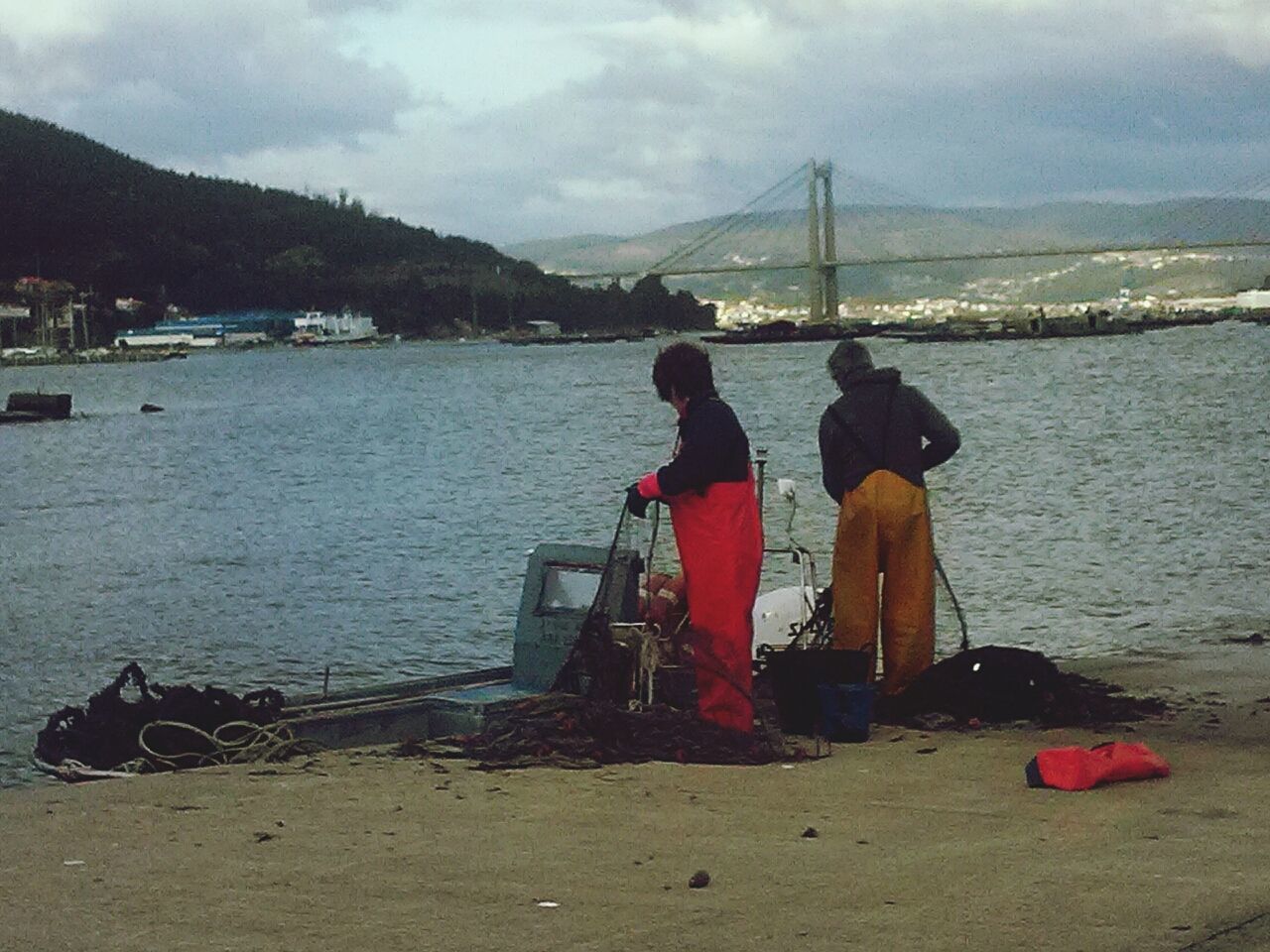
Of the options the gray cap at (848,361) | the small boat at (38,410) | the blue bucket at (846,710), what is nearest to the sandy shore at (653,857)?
the blue bucket at (846,710)

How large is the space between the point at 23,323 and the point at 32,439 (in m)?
103

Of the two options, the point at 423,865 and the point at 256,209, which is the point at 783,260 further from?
the point at 423,865

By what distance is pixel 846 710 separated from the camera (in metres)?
7.21

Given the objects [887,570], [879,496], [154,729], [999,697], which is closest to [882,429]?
[879,496]

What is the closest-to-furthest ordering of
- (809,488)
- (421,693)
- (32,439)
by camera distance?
(421,693) < (809,488) < (32,439)

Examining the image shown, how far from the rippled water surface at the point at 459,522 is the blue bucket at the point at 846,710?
399 centimetres

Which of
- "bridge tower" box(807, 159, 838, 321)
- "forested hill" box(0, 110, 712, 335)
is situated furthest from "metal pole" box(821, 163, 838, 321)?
"forested hill" box(0, 110, 712, 335)

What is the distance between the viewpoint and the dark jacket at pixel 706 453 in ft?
21.7

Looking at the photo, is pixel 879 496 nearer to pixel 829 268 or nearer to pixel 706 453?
pixel 706 453

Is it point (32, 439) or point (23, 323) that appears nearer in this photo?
point (32, 439)

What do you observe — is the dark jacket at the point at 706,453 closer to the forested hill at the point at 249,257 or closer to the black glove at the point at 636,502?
the black glove at the point at 636,502

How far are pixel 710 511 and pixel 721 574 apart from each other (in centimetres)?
22

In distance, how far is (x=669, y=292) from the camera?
15862 cm

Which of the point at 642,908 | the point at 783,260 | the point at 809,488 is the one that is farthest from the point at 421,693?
the point at 783,260
